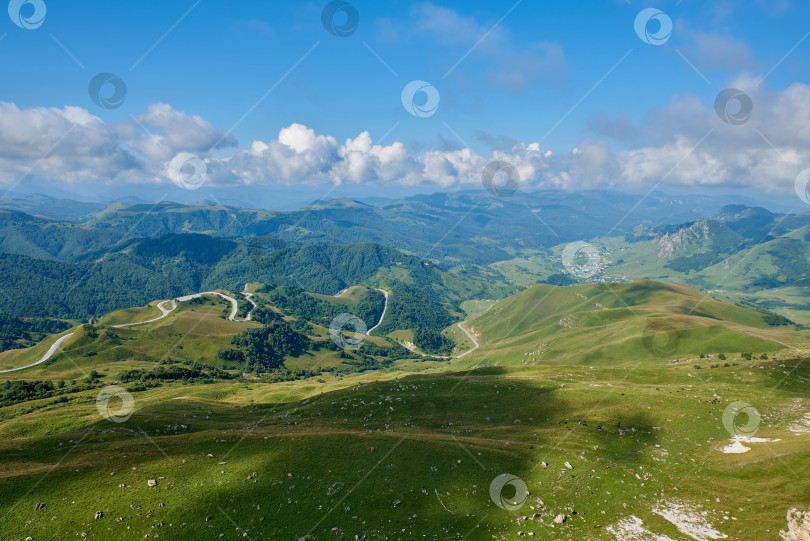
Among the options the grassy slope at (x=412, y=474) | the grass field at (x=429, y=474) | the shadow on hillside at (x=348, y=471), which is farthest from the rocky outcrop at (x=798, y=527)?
the shadow on hillside at (x=348, y=471)

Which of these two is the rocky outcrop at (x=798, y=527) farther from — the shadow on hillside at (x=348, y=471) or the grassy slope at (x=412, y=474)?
the shadow on hillside at (x=348, y=471)

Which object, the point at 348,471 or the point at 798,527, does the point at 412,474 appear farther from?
the point at 798,527

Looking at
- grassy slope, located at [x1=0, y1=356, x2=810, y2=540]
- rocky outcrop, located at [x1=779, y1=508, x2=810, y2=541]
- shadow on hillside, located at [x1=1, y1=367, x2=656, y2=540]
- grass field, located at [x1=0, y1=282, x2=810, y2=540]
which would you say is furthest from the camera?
shadow on hillside, located at [x1=1, y1=367, x2=656, y2=540]

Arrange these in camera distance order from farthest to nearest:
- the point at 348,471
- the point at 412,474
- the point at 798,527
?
1. the point at 348,471
2. the point at 412,474
3. the point at 798,527

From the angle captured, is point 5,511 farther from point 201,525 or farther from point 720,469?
point 720,469

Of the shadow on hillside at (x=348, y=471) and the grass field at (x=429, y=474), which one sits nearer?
the grass field at (x=429, y=474)

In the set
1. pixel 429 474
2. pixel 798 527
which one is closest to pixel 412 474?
pixel 429 474

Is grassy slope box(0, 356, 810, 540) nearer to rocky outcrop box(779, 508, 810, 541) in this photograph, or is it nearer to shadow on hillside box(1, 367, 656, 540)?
shadow on hillside box(1, 367, 656, 540)

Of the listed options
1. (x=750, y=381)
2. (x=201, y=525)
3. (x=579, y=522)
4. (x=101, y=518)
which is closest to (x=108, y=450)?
(x=101, y=518)

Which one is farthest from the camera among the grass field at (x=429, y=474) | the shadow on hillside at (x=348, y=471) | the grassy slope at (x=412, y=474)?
the shadow on hillside at (x=348, y=471)

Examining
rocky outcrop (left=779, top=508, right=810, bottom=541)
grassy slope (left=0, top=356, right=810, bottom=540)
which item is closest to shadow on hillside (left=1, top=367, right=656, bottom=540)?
grassy slope (left=0, top=356, right=810, bottom=540)

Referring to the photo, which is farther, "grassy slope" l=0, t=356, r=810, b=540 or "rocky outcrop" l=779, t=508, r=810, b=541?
"grassy slope" l=0, t=356, r=810, b=540
